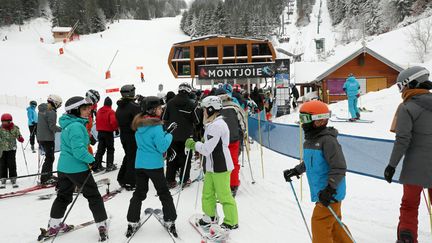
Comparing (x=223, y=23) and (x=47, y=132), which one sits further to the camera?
(x=223, y=23)

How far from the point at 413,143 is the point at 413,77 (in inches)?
27.6

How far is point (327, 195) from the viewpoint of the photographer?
3.33 meters

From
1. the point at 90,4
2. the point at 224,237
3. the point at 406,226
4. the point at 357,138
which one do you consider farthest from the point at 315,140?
the point at 90,4

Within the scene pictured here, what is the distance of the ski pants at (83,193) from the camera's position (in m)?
4.70

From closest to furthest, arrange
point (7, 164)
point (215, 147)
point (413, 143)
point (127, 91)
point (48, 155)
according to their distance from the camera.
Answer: point (413, 143), point (215, 147), point (127, 91), point (48, 155), point (7, 164)

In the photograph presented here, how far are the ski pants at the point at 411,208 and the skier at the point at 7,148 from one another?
7.91 metres

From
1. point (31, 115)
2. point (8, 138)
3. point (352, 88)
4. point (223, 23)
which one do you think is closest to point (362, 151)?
point (8, 138)

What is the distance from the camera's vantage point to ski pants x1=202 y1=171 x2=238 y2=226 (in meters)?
4.84

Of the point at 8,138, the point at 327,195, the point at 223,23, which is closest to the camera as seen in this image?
the point at 327,195

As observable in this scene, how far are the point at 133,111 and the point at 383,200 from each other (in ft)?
15.3

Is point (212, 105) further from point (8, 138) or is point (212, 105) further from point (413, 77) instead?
point (8, 138)

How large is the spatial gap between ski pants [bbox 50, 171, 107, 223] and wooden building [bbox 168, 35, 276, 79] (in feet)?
60.9

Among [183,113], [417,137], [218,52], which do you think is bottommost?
[417,137]

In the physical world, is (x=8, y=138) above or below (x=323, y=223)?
above
